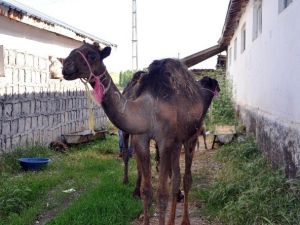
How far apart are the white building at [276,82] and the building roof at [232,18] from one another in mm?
909

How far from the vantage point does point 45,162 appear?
26.7 feet

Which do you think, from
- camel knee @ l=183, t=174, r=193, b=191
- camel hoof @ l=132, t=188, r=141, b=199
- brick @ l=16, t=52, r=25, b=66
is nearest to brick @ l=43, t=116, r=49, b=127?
brick @ l=16, t=52, r=25, b=66

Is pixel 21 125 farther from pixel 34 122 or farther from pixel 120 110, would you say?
pixel 120 110

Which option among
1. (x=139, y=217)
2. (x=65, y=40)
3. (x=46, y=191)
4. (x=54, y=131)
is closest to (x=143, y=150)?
(x=139, y=217)

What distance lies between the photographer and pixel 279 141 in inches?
250

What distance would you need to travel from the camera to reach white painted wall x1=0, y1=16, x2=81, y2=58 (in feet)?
28.1

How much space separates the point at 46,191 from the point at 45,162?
5.43 feet

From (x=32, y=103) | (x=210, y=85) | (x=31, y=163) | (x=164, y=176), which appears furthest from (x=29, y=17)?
(x=164, y=176)

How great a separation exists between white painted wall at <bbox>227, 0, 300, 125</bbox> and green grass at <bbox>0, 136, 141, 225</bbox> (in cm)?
272

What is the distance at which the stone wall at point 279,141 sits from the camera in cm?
533

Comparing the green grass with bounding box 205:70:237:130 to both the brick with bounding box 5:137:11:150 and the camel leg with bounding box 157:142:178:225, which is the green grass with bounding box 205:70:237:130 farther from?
the camel leg with bounding box 157:142:178:225

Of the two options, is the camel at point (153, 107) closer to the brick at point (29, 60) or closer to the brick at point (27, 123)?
the brick at point (27, 123)

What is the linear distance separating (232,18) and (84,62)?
38.2 ft

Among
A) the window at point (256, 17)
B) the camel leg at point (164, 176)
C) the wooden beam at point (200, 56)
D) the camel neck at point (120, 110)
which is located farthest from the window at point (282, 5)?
the wooden beam at point (200, 56)
